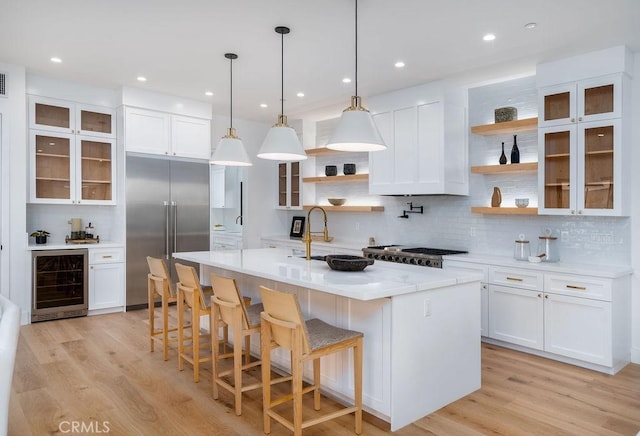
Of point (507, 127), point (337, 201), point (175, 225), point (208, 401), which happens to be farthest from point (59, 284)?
point (507, 127)

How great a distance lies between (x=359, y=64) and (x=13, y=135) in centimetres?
393

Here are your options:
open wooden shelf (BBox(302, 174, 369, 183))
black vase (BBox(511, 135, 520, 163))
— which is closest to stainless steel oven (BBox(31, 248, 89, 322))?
open wooden shelf (BBox(302, 174, 369, 183))

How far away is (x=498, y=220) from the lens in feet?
16.0

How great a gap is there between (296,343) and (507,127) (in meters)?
3.45

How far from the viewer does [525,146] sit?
4676 millimetres

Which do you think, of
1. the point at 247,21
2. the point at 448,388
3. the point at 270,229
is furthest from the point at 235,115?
the point at 448,388

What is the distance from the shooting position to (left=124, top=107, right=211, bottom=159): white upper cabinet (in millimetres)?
5598

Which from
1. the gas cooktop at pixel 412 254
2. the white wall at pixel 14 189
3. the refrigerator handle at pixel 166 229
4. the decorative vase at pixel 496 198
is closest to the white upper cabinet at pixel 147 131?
the refrigerator handle at pixel 166 229

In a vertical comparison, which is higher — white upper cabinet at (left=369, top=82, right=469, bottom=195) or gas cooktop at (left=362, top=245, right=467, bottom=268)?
white upper cabinet at (left=369, top=82, right=469, bottom=195)

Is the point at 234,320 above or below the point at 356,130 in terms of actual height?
below

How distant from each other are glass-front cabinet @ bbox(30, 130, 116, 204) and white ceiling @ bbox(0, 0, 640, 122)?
2.55 ft

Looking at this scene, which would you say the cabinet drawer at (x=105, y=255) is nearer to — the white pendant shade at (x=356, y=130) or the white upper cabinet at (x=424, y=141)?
the white upper cabinet at (x=424, y=141)

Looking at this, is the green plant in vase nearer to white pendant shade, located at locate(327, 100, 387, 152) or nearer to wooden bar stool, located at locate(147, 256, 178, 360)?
wooden bar stool, located at locate(147, 256, 178, 360)

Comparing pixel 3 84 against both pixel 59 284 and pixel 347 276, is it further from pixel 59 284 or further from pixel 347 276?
pixel 347 276
